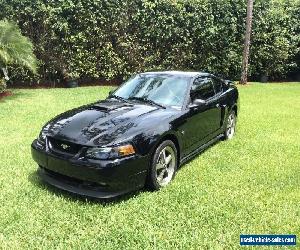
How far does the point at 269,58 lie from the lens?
17.0 meters

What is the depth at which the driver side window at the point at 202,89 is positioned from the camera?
6.23 metres

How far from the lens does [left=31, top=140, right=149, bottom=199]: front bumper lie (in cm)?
454

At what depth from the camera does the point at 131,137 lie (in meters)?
4.79

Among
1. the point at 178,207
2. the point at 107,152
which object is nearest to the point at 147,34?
the point at 107,152

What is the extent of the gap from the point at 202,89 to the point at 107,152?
255 cm

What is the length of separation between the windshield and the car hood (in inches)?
13.3

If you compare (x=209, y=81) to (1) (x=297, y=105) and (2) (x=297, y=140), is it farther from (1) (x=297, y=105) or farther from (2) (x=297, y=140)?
(1) (x=297, y=105)

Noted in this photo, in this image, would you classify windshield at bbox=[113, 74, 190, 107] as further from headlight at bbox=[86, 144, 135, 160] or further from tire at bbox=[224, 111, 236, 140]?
tire at bbox=[224, 111, 236, 140]

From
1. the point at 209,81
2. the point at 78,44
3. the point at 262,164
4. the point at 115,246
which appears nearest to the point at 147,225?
the point at 115,246

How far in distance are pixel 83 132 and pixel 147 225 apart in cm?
144

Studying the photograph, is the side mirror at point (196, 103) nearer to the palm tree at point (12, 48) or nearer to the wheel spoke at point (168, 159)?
the wheel spoke at point (168, 159)

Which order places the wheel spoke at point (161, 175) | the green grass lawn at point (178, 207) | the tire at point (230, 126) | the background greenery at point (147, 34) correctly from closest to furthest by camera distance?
the green grass lawn at point (178, 207) < the wheel spoke at point (161, 175) < the tire at point (230, 126) < the background greenery at point (147, 34)

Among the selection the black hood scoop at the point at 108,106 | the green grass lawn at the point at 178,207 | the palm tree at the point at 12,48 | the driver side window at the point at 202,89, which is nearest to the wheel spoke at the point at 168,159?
the green grass lawn at the point at 178,207

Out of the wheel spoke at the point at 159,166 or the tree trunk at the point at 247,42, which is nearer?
the wheel spoke at the point at 159,166
